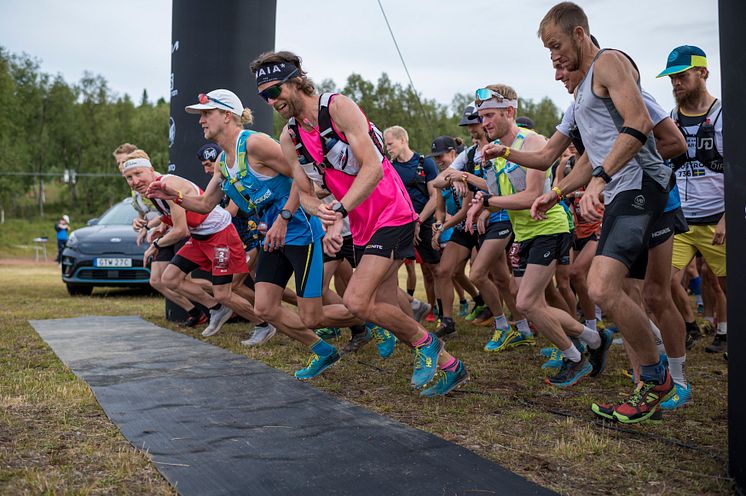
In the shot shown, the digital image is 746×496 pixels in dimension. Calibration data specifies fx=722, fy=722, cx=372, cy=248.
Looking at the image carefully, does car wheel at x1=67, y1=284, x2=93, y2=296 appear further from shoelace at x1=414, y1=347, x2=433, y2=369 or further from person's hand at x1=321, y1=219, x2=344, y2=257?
person's hand at x1=321, y1=219, x2=344, y2=257

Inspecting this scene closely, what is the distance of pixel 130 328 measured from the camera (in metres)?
8.19

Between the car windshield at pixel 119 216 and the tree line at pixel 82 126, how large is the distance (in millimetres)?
43204

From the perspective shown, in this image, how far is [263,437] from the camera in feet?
12.2

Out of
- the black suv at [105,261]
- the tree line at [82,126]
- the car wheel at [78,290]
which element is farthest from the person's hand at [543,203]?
the tree line at [82,126]

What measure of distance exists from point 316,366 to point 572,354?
1.83m

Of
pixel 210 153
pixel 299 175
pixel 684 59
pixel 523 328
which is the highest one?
pixel 684 59

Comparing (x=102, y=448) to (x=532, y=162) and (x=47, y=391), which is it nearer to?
(x=47, y=391)

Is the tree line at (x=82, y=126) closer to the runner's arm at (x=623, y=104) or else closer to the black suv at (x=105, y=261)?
the black suv at (x=105, y=261)

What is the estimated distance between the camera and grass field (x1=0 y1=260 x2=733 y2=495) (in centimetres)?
303

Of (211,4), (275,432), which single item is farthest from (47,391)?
(211,4)

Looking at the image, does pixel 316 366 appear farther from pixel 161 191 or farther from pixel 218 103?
pixel 218 103

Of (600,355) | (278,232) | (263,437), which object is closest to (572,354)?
(600,355)

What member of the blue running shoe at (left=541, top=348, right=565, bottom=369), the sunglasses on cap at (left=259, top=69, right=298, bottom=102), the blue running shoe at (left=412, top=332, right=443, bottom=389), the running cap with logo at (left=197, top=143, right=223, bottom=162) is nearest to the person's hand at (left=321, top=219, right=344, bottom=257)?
the blue running shoe at (left=412, top=332, right=443, bottom=389)

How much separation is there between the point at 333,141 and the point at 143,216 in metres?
5.58
